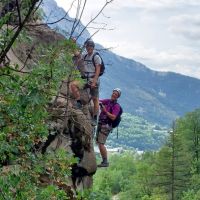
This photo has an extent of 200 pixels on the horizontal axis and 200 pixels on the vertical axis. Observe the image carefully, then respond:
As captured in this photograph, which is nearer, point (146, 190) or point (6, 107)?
point (6, 107)

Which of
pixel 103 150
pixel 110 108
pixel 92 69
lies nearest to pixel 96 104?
pixel 110 108

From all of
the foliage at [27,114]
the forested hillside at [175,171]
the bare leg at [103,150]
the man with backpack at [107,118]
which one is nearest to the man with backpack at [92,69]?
the man with backpack at [107,118]

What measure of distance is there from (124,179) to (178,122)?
104ft

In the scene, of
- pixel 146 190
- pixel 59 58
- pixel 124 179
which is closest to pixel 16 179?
pixel 59 58

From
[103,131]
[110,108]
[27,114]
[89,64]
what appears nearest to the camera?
[27,114]

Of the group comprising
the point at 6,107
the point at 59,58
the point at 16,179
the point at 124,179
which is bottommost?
the point at 124,179

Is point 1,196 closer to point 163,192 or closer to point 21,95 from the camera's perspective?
point 21,95

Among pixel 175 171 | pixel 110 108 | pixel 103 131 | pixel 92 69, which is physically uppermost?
pixel 92 69

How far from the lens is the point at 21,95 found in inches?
179

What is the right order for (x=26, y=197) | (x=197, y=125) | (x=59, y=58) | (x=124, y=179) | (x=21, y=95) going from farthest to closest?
1. (x=124, y=179)
2. (x=197, y=125)
3. (x=26, y=197)
4. (x=59, y=58)
5. (x=21, y=95)

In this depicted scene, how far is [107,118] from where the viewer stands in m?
13.0

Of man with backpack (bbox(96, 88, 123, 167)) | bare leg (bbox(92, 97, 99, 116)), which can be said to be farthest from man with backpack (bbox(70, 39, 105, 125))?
man with backpack (bbox(96, 88, 123, 167))

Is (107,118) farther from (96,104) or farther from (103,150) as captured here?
(103,150)

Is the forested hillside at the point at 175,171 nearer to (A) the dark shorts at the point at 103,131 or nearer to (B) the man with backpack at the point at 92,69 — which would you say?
(A) the dark shorts at the point at 103,131
